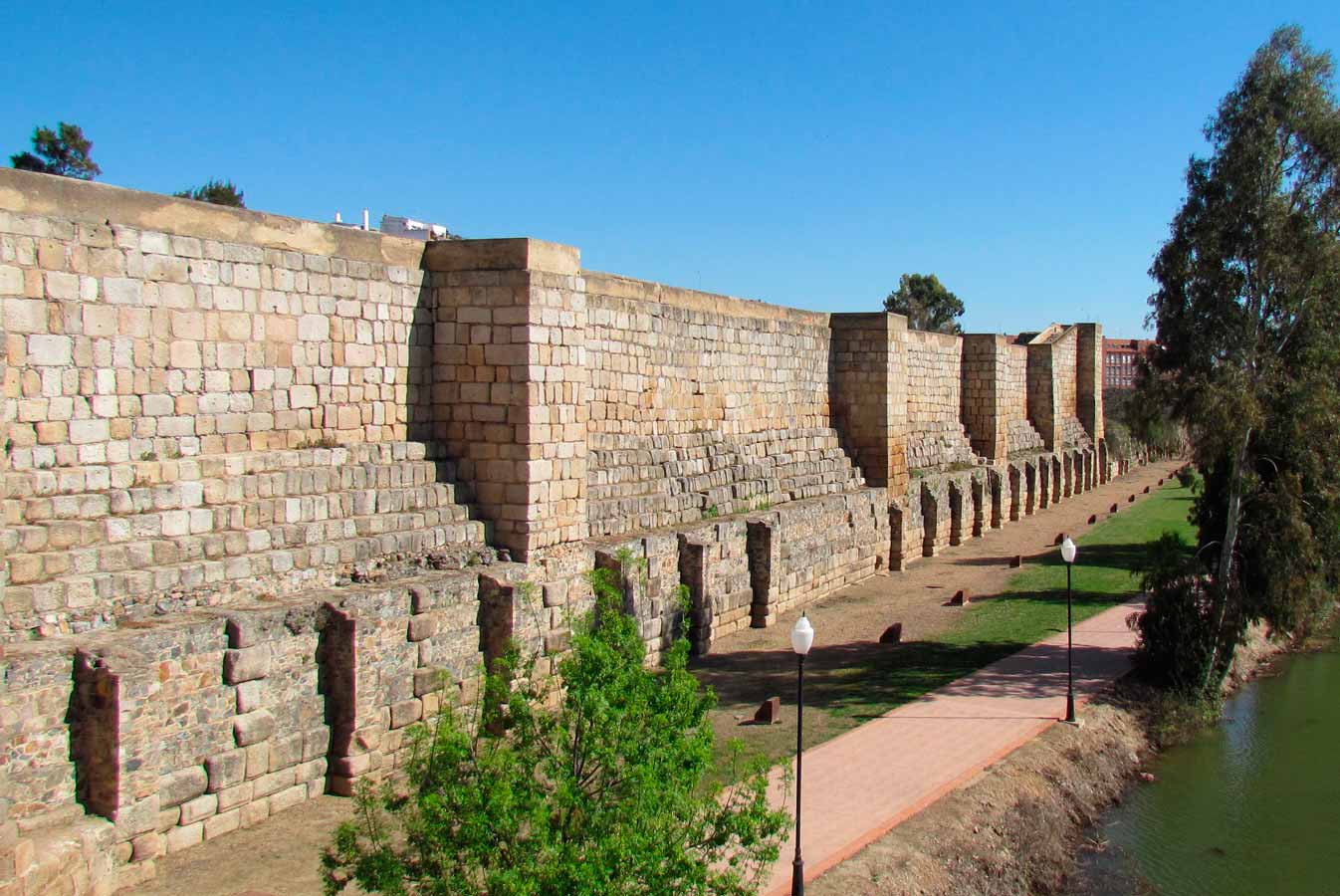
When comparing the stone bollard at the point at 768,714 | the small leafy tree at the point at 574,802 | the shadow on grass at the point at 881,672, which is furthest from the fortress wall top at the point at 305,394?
the small leafy tree at the point at 574,802

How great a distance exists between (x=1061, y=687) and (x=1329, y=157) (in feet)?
22.0

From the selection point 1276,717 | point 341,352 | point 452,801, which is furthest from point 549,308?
point 1276,717

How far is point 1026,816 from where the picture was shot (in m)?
9.84

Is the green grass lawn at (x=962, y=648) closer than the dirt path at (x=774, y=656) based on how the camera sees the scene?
No

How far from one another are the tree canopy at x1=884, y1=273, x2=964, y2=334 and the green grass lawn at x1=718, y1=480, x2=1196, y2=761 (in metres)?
37.6

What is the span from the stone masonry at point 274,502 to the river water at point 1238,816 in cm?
513

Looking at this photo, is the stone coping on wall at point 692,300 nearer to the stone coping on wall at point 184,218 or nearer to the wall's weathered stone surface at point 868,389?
the wall's weathered stone surface at point 868,389

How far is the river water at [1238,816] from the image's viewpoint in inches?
387

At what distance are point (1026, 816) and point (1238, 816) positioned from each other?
295cm

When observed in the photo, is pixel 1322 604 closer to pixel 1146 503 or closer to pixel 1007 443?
pixel 1007 443

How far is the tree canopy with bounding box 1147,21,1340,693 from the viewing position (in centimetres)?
1322

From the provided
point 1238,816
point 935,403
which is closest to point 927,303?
point 935,403

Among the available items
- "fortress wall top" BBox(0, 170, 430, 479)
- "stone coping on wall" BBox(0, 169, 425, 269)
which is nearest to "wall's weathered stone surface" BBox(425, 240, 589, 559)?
"fortress wall top" BBox(0, 170, 430, 479)

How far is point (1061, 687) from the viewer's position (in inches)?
519
